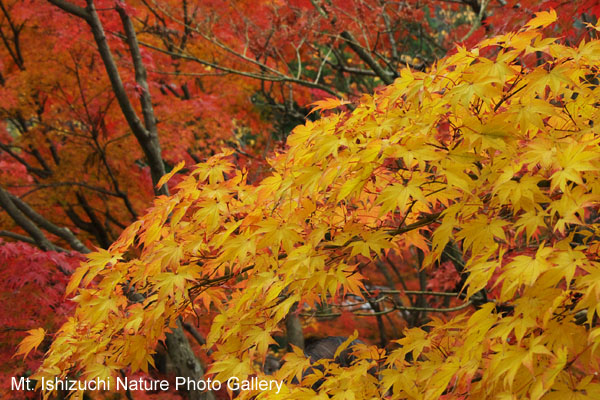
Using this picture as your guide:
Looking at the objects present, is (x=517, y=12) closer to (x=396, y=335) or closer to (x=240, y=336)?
(x=240, y=336)

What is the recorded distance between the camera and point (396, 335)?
8.66m

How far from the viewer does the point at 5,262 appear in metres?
4.94

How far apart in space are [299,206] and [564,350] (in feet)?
3.83

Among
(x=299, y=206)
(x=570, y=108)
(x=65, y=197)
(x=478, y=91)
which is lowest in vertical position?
(x=65, y=197)

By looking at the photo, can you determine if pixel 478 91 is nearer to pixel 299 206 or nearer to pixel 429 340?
pixel 299 206

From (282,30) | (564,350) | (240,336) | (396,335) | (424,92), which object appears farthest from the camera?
(396,335)

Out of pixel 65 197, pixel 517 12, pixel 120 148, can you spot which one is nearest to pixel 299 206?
pixel 517 12

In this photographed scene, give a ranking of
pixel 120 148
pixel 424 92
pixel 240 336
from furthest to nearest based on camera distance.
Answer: pixel 120 148 → pixel 240 336 → pixel 424 92

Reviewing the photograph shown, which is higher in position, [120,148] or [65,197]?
[120,148]

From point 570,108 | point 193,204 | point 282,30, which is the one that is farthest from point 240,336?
point 282,30

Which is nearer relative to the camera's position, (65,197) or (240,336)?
(240,336)

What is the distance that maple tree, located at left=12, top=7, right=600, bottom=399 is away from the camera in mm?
1687

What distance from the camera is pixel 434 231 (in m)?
2.07

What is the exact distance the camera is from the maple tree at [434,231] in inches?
66.4
